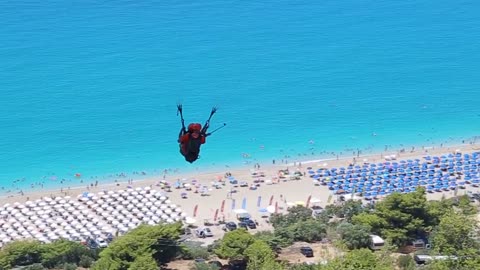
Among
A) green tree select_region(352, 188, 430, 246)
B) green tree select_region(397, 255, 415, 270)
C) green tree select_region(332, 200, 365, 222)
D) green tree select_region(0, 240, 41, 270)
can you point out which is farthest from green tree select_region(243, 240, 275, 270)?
green tree select_region(0, 240, 41, 270)

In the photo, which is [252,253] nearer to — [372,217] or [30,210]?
[372,217]

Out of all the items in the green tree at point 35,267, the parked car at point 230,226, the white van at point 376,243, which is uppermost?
the parked car at point 230,226

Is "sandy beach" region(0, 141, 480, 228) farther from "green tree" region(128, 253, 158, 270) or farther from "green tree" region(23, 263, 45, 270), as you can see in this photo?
"green tree" region(23, 263, 45, 270)

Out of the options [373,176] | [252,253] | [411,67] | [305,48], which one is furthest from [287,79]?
[252,253]

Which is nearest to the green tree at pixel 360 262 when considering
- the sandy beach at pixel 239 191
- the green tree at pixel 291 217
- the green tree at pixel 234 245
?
the green tree at pixel 234 245

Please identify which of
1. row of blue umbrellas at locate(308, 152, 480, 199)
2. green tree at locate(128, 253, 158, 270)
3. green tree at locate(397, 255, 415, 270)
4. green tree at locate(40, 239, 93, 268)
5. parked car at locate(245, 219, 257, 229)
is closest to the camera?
green tree at locate(128, 253, 158, 270)

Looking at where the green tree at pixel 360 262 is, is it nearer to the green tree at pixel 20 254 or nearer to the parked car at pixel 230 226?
the parked car at pixel 230 226
